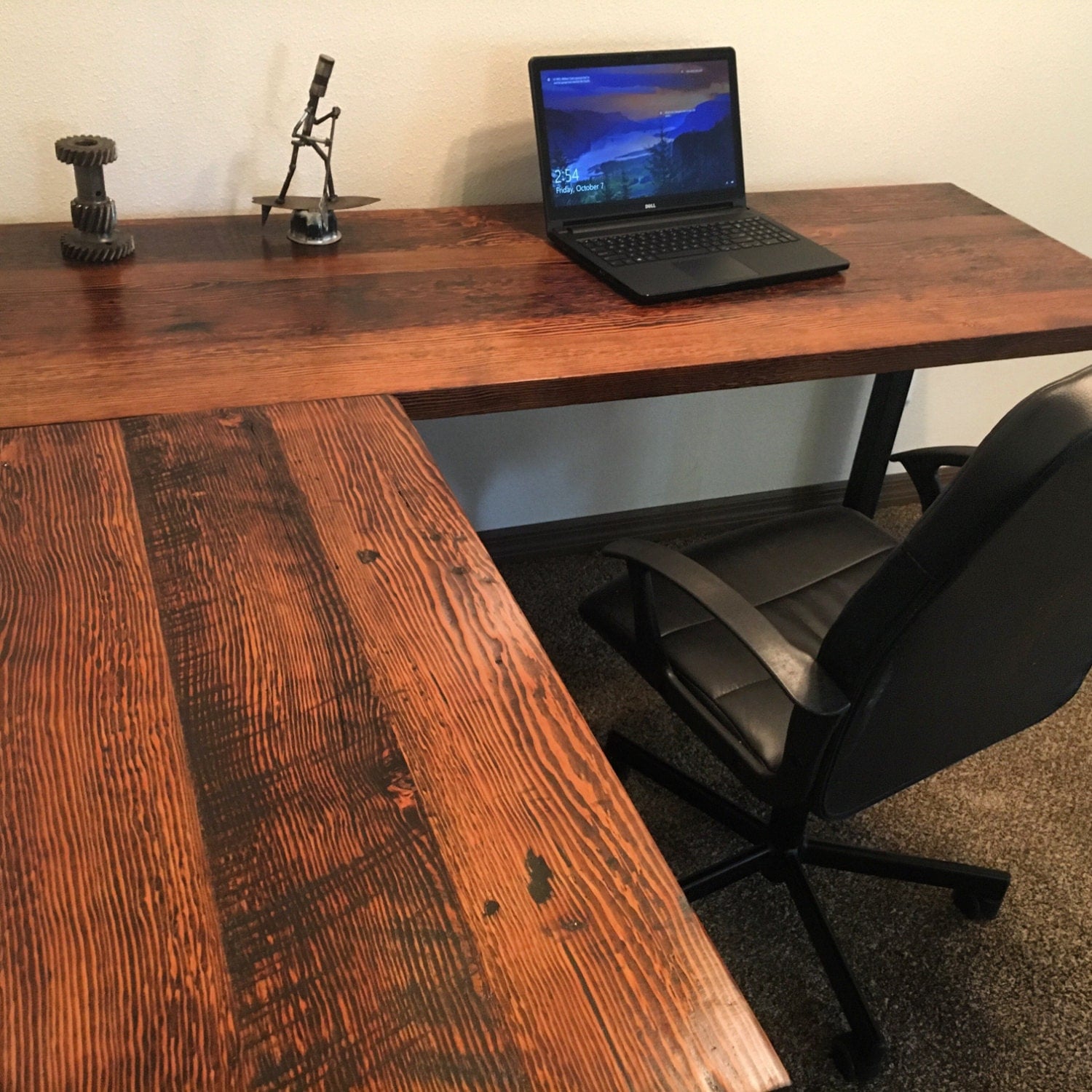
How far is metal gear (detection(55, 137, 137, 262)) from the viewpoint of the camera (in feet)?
4.66

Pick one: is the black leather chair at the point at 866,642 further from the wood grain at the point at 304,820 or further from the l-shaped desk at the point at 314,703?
the wood grain at the point at 304,820

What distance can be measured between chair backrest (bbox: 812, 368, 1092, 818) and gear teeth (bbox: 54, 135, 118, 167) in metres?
1.11

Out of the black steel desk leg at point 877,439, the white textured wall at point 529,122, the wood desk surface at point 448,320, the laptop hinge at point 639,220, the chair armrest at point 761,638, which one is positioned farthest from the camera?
the black steel desk leg at point 877,439

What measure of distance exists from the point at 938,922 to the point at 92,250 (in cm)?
158

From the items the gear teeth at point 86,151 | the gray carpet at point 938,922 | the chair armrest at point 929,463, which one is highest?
the gear teeth at point 86,151

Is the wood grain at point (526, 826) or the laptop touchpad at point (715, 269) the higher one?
the laptop touchpad at point (715, 269)

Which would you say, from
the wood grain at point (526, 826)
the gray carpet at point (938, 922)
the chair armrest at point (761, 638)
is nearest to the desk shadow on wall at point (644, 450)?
the gray carpet at point (938, 922)

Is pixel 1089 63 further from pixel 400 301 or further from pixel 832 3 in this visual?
pixel 400 301

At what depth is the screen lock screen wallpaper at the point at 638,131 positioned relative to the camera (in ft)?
5.38

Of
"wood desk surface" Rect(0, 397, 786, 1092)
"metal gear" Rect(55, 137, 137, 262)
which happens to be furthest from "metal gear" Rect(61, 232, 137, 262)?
"wood desk surface" Rect(0, 397, 786, 1092)

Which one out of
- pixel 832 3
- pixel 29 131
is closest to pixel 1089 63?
pixel 832 3

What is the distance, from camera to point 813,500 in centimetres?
256

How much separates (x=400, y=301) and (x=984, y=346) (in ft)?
2.73

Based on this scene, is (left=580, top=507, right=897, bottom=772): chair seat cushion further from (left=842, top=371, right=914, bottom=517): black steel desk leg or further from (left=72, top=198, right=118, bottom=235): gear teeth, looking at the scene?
(left=72, top=198, right=118, bottom=235): gear teeth
